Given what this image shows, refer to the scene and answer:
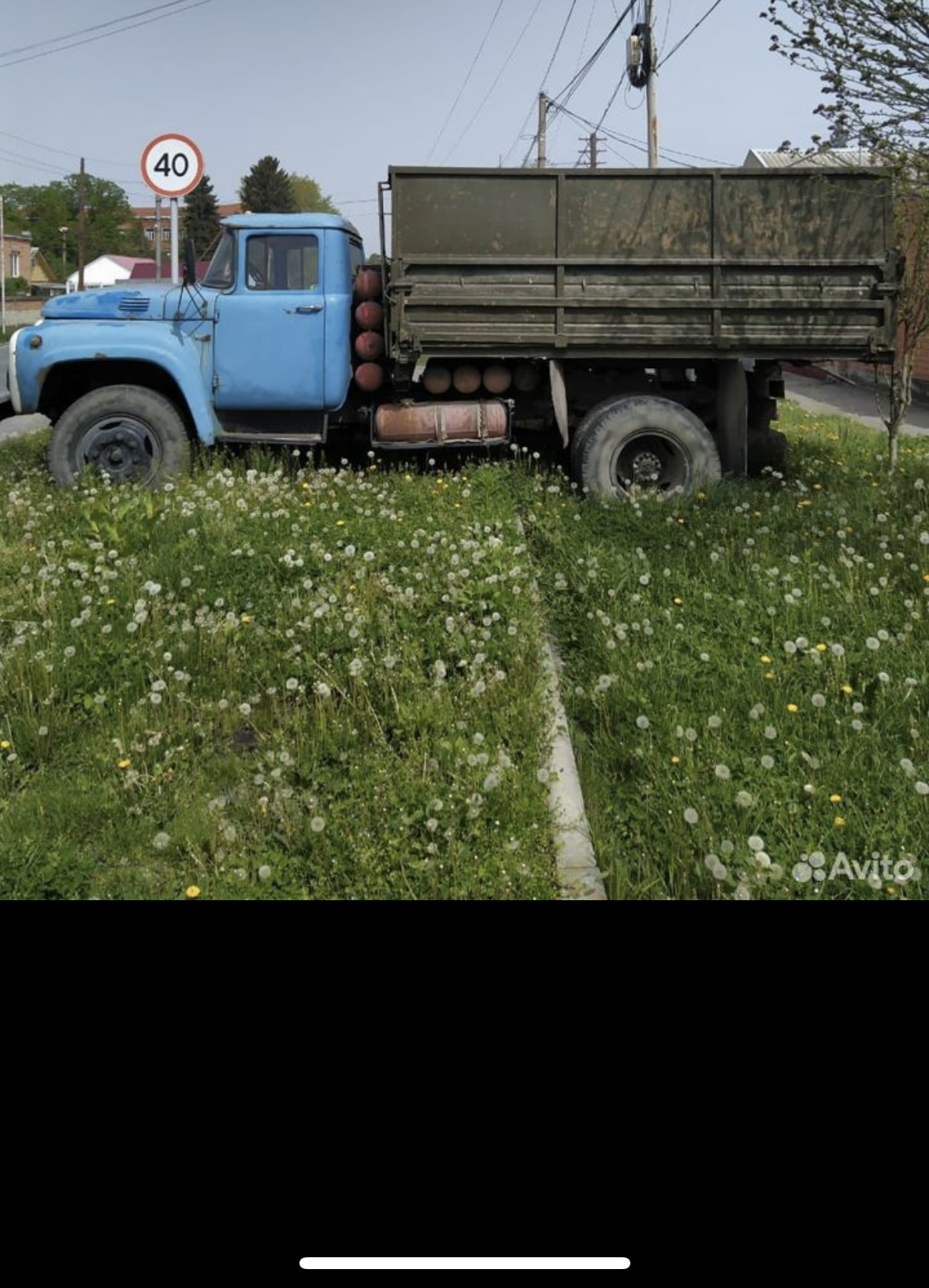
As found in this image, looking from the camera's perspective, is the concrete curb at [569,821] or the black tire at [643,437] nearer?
the concrete curb at [569,821]

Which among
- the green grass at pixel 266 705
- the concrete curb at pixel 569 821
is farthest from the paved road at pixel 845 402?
the concrete curb at pixel 569 821

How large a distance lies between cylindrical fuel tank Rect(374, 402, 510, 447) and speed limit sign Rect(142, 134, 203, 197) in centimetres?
204

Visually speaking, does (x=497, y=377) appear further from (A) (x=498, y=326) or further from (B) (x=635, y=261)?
(B) (x=635, y=261)

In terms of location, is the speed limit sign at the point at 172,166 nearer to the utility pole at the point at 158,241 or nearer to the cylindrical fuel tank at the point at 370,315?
the cylindrical fuel tank at the point at 370,315

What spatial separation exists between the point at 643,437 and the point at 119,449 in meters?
3.34

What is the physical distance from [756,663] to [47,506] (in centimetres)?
422

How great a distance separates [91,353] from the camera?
6945 mm

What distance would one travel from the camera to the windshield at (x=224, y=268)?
7.13 m

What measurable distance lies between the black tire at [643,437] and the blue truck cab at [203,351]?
1.65 m

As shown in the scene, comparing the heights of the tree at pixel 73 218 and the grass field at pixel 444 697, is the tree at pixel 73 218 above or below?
above
